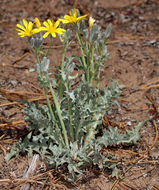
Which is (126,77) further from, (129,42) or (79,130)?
(79,130)

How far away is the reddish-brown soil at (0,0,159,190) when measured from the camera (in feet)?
7.53

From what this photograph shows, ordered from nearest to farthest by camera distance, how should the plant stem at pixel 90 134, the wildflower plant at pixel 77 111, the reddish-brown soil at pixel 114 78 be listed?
the wildflower plant at pixel 77 111
the reddish-brown soil at pixel 114 78
the plant stem at pixel 90 134

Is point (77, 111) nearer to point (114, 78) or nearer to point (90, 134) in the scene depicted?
point (90, 134)

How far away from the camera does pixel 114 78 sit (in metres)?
3.44

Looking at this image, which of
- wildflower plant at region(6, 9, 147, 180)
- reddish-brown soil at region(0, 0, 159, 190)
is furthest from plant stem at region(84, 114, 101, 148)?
reddish-brown soil at region(0, 0, 159, 190)

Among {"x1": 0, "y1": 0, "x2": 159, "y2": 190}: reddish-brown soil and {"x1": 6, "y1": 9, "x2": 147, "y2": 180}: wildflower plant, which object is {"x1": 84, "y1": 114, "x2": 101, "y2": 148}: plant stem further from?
{"x1": 0, "y1": 0, "x2": 159, "y2": 190}: reddish-brown soil

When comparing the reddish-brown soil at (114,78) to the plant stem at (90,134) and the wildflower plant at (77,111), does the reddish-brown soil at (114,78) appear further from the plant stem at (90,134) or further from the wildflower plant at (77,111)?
the plant stem at (90,134)

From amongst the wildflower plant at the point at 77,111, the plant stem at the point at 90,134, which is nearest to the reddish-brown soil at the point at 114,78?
the wildflower plant at the point at 77,111

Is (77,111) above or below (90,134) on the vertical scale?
above

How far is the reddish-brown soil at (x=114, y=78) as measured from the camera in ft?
7.53

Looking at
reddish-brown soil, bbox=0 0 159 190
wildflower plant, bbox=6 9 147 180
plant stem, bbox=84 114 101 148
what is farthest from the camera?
plant stem, bbox=84 114 101 148

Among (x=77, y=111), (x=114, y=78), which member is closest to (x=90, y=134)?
(x=77, y=111)

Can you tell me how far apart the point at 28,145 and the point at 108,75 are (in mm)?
1554

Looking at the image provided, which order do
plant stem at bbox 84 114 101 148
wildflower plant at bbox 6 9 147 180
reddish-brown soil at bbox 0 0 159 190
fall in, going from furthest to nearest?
plant stem at bbox 84 114 101 148 < reddish-brown soil at bbox 0 0 159 190 < wildflower plant at bbox 6 9 147 180
